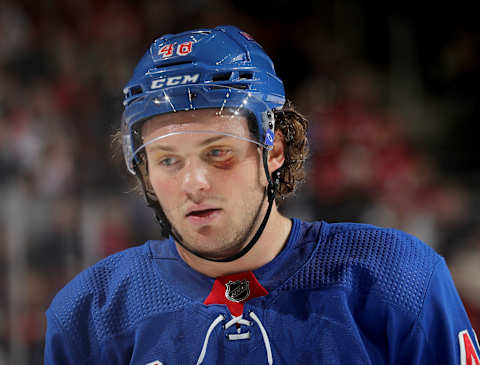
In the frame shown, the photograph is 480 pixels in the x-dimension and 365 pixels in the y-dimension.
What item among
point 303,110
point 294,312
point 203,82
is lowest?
point 294,312

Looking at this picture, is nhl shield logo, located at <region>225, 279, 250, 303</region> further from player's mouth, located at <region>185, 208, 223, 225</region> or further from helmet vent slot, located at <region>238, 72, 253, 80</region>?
helmet vent slot, located at <region>238, 72, 253, 80</region>

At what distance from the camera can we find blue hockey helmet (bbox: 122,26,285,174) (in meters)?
1.30

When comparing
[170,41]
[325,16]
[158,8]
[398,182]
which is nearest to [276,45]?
[325,16]

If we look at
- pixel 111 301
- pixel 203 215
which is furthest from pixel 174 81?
pixel 111 301

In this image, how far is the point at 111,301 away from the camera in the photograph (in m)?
1.40

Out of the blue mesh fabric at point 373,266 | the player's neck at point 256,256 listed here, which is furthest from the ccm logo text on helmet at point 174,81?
the blue mesh fabric at point 373,266

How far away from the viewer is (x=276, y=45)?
211 inches

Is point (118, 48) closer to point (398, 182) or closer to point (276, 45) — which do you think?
point (276, 45)

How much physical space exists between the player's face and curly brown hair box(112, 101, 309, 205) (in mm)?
170

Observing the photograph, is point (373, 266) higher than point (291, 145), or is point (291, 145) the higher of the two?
point (291, 145)

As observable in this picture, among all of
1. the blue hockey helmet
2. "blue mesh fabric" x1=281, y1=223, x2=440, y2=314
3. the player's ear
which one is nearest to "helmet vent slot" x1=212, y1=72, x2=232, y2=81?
the blue hockey helmet

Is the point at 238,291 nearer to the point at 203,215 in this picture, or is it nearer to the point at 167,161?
the point at 203,215

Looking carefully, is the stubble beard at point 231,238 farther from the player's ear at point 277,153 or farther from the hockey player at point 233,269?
the player's ear at point 277,153

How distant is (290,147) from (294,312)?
0.46 metres
